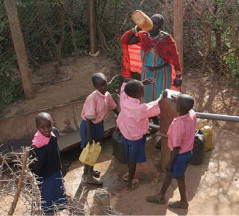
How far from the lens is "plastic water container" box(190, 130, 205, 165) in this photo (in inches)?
187

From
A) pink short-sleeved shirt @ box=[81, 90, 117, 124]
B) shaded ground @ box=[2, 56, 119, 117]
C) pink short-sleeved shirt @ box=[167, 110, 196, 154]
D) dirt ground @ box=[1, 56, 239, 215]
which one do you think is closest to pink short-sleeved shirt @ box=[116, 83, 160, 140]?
pink short-sleeved shirt @ box=[81, 90, 117, 124]

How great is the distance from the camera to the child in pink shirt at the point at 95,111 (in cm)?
427

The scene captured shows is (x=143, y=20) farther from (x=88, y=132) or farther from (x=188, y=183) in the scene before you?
(x=188, y=183)

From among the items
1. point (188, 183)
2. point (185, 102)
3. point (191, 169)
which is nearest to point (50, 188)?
point (185, 102)

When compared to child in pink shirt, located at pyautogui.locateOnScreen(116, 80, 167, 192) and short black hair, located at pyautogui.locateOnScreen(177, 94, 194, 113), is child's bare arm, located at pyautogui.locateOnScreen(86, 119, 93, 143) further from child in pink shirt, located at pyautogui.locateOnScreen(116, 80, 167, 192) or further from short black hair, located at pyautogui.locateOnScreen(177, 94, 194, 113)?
short black hair, located at pyautogui.locateOnScreen(177, 94, 194, 113)

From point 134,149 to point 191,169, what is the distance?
41.8 inches

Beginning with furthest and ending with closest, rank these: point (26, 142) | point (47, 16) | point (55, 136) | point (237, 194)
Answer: point (47, 16)
point (26, 142)
point (237, 194)
point (55, 136)

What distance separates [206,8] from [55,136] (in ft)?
14.9

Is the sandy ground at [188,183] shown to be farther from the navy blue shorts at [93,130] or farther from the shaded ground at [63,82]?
the shaded ground at [63,82]

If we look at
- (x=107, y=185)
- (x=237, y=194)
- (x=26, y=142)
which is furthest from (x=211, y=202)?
(x=26, y=142)

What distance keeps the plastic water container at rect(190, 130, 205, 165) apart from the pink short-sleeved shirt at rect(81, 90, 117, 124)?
1286 mm

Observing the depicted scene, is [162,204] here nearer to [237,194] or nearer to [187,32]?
[237,194]

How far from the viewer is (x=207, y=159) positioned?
501 centimetres

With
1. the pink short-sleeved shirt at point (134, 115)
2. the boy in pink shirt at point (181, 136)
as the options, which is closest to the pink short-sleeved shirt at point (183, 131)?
the boy in pink shirt at point (181, 136)
